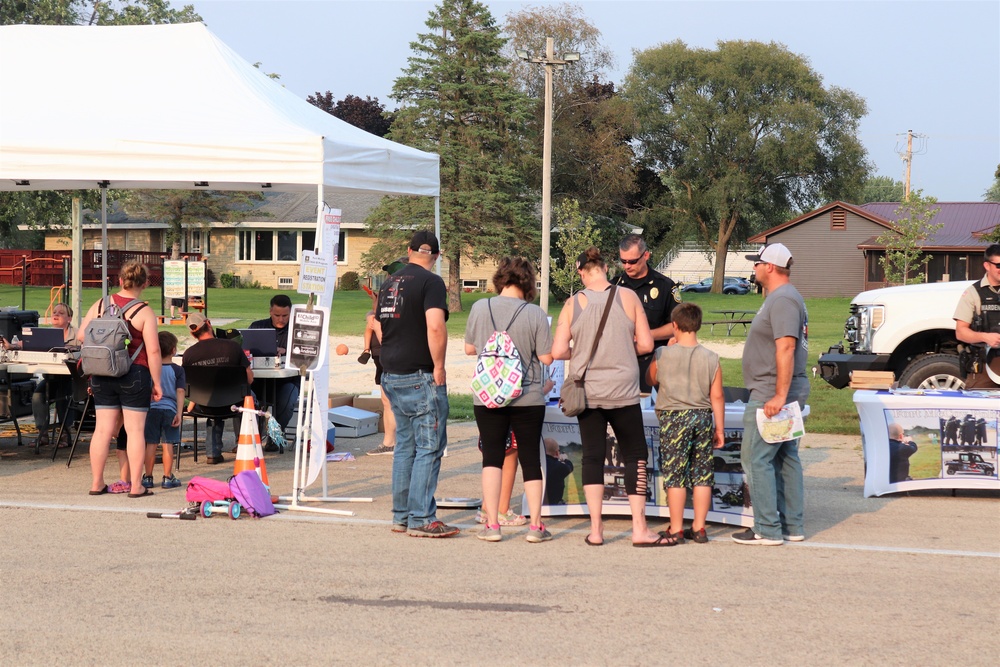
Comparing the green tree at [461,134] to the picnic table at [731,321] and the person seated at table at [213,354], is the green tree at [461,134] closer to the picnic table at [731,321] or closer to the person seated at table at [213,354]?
the picnic table at [731,321]

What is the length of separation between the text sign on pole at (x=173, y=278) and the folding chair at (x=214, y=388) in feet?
58.0

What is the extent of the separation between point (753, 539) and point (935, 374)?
17.5 ft

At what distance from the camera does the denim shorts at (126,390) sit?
8539 millimetres

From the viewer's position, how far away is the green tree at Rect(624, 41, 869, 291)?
62.8m

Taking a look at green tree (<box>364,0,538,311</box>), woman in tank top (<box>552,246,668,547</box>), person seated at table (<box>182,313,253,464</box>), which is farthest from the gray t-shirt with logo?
green tree (<box>364,0,538,311</box>)

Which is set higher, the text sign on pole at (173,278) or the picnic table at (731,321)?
the text sign on pole at (173,278)

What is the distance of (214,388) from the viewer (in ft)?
33.0

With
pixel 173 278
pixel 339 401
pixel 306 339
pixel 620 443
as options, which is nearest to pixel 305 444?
pixel 306 339

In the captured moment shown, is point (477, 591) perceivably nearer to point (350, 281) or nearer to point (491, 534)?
point (491, 534)

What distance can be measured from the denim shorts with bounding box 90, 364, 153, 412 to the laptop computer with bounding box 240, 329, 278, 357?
91.0 inches

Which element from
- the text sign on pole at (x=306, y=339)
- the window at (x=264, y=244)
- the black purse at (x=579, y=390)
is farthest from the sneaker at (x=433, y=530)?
the window at (x=264, y=244)

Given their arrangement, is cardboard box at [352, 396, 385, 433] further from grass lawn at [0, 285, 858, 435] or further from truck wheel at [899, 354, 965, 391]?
truck wheel at [899, 354, 965, 391]

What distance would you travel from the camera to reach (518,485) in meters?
9.16

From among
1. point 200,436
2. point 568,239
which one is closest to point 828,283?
point 568,239
